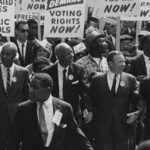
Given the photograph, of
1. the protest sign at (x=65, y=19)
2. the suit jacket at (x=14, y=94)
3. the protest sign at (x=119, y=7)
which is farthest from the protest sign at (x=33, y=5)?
the suit jacket at (x=14, y=94)

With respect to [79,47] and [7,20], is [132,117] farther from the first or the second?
[7,20]

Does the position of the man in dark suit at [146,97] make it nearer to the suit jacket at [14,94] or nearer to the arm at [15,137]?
the suit jacket at [14,94]

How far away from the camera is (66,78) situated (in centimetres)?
920

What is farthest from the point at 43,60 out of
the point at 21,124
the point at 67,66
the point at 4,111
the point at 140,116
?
the point at 21,124

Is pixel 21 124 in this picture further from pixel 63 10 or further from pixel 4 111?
pixel 63 10

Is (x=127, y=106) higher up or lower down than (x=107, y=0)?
lower down

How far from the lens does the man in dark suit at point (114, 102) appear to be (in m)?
8.55

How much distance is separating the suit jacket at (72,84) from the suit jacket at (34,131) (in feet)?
8.36

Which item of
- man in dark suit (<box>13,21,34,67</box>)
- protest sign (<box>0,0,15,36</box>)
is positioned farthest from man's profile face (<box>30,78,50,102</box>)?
man in dark suit (<box>13,21,34,67</box>)

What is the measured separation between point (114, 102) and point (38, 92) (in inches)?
92.7

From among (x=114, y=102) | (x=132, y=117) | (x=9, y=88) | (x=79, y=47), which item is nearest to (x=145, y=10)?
(x=79, y=47)

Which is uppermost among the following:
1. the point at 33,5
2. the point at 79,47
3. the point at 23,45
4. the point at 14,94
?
the point at 33,5

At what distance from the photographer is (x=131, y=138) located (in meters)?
9.13

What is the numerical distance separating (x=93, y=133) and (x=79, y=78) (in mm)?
846
